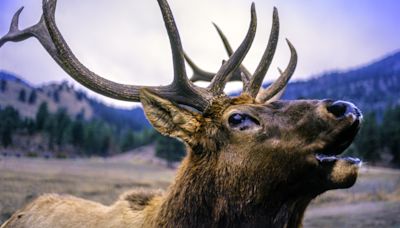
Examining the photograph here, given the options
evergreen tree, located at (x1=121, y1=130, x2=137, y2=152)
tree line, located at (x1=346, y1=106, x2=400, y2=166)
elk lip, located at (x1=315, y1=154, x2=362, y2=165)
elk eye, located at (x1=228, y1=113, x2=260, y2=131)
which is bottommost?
evergreen tree, located at (x1=121, y1=130, x2=137, y2=152)

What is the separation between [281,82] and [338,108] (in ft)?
7.76

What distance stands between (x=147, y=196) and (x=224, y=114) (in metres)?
1.49

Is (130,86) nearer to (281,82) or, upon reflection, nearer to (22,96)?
(281,82)

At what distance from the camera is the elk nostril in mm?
3617

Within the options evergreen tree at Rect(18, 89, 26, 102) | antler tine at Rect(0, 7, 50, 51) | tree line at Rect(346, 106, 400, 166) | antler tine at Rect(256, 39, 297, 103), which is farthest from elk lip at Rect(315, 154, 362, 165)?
evergreen tree at Rect(18, 89, 26, 102)

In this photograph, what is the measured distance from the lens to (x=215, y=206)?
4.09 meters

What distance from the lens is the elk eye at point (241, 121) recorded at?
162 inches

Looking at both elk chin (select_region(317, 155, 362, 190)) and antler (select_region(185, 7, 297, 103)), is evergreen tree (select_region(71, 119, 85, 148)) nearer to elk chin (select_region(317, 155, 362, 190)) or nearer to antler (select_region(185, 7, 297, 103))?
antler (select_region(185, 7, 297, 103))

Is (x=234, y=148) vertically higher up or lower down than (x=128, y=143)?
higher up

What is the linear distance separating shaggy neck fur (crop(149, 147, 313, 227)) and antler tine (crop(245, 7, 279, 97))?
49.6 inches

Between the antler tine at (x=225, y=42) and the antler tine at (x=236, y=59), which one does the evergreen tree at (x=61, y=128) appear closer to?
the antler tine at (x=225, y=42)

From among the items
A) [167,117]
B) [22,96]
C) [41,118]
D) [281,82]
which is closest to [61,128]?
[41,118]

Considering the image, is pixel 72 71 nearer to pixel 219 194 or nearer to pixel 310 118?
pixel 219 194

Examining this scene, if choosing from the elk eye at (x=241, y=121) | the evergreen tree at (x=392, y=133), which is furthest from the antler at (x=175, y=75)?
the evergreen tree at (x=392, y=133)
